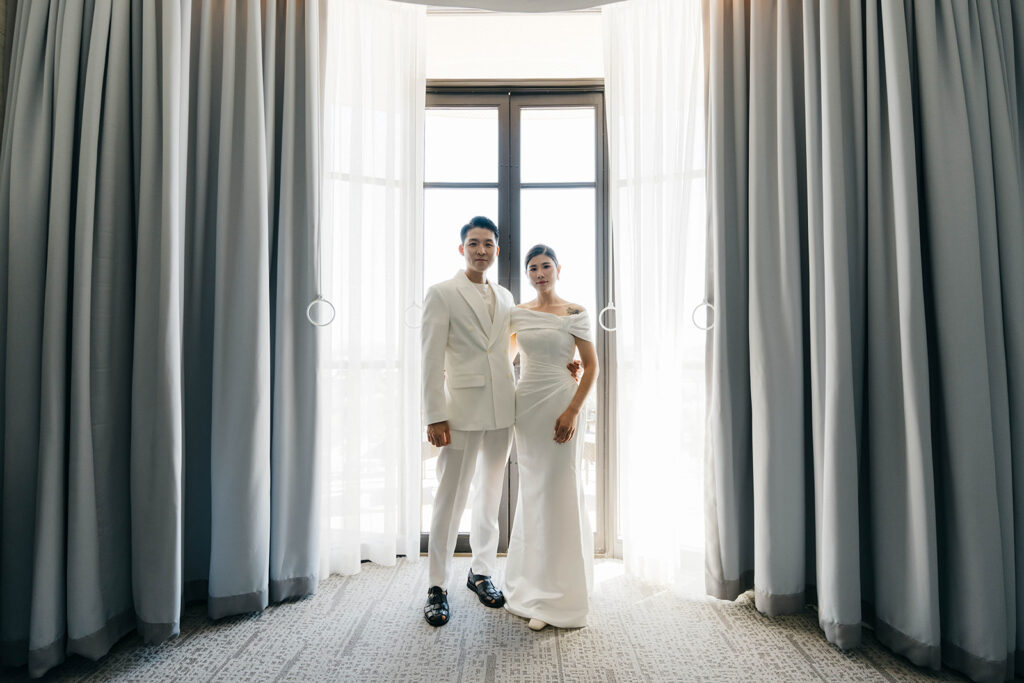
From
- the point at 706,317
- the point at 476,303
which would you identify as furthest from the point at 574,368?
the point at 706,317

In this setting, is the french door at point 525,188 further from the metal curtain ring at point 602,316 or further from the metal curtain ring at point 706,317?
the metal curtain ring at point 706,317

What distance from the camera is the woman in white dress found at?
1773mm

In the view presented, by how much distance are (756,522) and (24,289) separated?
2.53 metres

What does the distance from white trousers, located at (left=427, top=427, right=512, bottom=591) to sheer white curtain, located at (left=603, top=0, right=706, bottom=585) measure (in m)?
0.57

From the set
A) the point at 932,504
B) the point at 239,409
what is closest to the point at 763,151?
the point at 932,504

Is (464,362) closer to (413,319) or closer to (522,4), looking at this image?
(413,319)

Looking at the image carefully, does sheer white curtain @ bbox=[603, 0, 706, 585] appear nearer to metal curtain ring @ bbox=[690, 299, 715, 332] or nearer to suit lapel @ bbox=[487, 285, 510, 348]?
metal curtain ring @ bbox=[690, 299, 715, 332]

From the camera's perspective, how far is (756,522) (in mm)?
1776

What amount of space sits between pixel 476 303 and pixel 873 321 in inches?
53.5

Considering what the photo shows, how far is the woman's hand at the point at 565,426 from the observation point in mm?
1808

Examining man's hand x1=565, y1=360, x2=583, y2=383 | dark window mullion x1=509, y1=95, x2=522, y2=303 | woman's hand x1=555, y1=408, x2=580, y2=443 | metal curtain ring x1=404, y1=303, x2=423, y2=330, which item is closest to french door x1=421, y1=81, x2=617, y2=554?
dark window mullion x1=509, y1=95, x2=522, y2=303

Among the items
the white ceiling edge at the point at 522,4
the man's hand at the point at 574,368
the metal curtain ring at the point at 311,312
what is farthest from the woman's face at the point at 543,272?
the white ceiling edge at the point at 522,4

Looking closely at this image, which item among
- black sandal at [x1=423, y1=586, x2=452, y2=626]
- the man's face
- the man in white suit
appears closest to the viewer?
black sandal at [x1=423, y1=586, x2=452, y2=626]

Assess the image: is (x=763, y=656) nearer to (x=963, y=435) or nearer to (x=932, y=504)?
(x=932, y=504)
